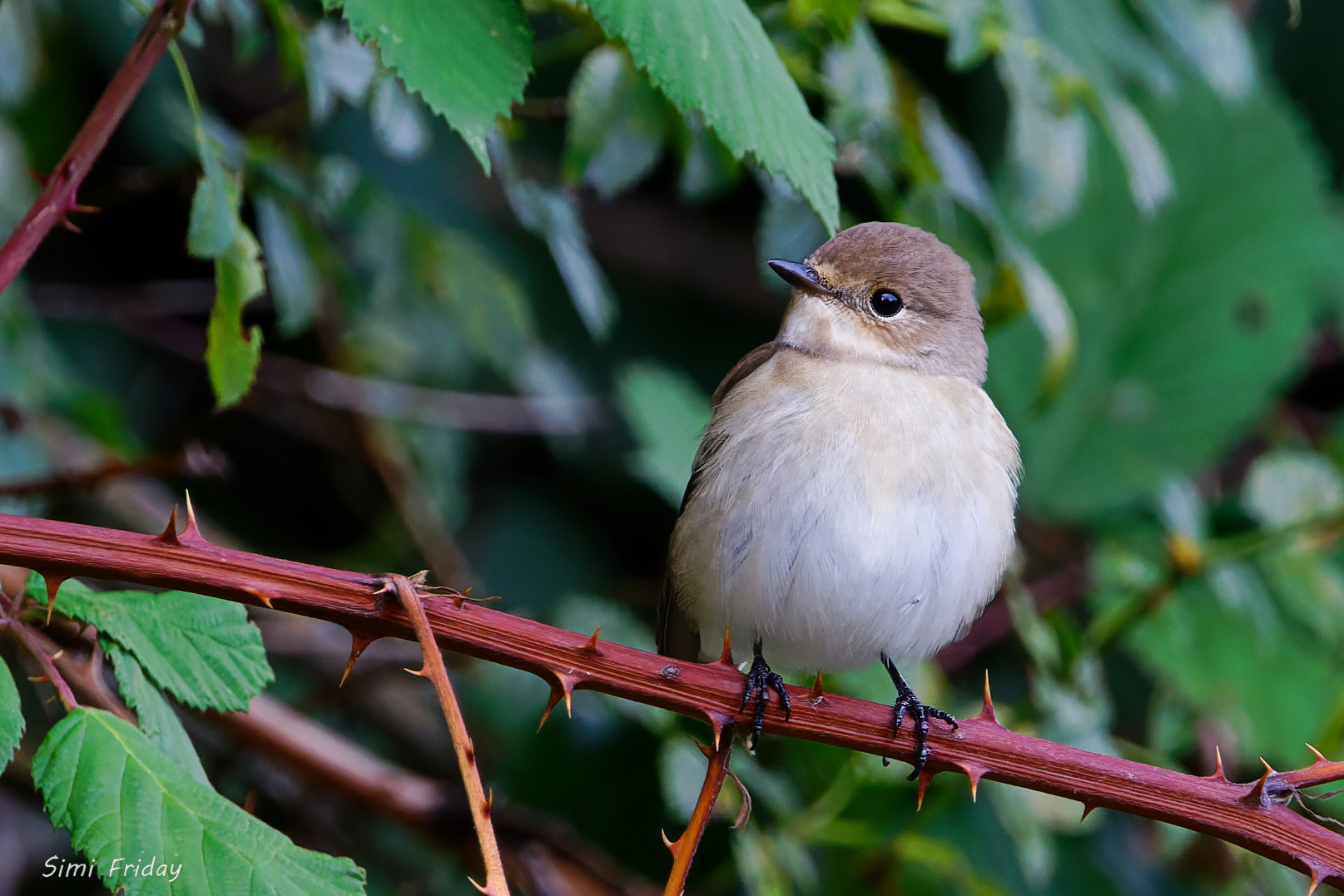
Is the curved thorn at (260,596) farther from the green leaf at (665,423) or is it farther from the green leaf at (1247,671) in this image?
the green leaf at (1247,671)

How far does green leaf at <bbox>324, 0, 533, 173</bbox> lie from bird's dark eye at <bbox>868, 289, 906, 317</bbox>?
170cm

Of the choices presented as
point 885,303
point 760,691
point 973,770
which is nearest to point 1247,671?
point 885,303

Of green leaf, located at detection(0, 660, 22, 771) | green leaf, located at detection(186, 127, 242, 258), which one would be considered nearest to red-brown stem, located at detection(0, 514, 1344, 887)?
green leaf, located at detection(0, 660, 22, 771)

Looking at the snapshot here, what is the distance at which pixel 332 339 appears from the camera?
4.82m

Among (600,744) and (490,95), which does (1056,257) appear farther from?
(490,95)

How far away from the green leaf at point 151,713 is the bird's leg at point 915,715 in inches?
48.6

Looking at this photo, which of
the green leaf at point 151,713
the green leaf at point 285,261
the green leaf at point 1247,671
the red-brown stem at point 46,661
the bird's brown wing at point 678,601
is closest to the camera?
the red-brown stem at point 46,661

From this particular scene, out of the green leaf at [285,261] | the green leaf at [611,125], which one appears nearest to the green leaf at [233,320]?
the green leaf at [285,261]

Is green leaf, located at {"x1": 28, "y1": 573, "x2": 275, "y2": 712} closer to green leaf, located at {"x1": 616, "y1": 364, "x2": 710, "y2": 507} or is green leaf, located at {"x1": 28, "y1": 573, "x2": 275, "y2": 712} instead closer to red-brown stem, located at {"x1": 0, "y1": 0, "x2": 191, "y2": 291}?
red-brown stem, located at {"x1": 0, "y1": 0, "x2": 191, "y2": 291}

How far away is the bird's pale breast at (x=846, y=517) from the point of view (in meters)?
3.14

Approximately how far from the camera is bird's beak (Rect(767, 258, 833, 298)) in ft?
11.0

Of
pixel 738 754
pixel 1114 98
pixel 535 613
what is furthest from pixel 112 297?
pixel 1114 98

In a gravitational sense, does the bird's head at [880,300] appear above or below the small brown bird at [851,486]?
above

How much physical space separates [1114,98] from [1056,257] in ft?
6.71
